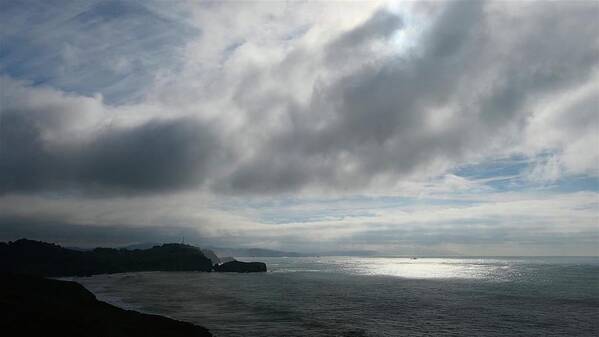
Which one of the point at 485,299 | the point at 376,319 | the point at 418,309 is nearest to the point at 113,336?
the point at 376,319

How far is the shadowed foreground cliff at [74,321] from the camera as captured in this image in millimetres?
39625

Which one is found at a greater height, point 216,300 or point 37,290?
point 37,290

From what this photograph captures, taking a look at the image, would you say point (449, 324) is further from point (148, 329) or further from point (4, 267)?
point (4, 267)

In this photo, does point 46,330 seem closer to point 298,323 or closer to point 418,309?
point 298,323

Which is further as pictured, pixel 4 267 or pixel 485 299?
pixel 4 267

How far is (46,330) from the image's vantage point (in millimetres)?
38906

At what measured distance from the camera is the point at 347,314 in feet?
247

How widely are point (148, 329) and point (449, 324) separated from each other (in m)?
47.1

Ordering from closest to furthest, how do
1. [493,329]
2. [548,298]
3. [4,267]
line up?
[493,329], [548,298], [4,267]

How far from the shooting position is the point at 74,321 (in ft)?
145

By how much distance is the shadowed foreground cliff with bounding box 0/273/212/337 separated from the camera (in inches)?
1560

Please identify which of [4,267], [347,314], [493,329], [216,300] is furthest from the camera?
[4,267]

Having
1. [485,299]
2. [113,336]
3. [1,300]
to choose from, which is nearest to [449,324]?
[485,299]

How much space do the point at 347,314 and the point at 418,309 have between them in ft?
59.8
